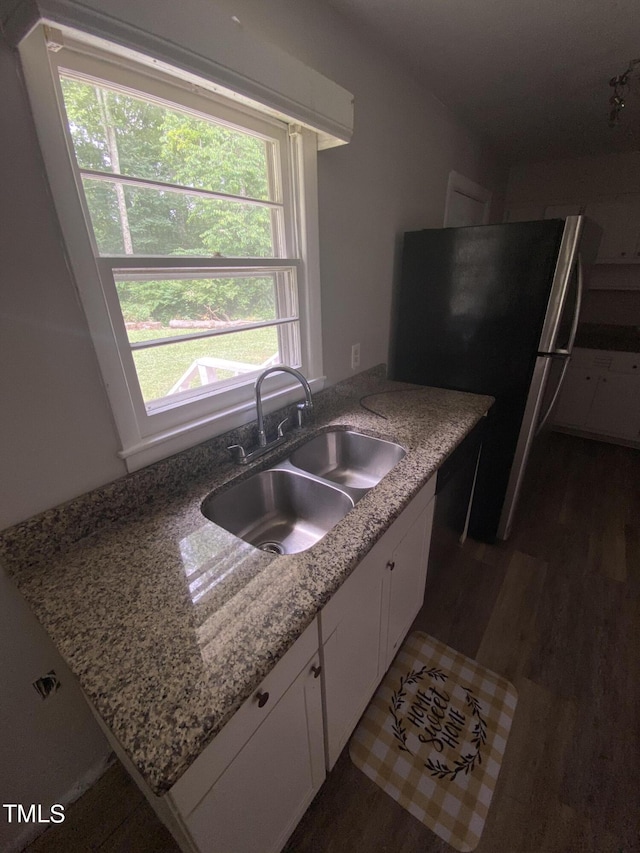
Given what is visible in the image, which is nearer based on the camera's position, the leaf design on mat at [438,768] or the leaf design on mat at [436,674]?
the leaf design on mat at [438,768]

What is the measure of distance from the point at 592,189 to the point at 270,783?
14.3ft

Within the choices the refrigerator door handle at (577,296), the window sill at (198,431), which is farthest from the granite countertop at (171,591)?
the refrigerator door handle at (577,296)

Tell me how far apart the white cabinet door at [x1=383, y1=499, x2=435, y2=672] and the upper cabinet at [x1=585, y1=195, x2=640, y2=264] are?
10.2ft

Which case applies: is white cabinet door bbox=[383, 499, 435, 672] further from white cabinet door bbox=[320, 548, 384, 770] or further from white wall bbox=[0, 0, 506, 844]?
white wall bbox=[0, 0, 506, 844]

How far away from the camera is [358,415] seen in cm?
153

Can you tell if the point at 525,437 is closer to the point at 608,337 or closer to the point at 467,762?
the point at 467,762

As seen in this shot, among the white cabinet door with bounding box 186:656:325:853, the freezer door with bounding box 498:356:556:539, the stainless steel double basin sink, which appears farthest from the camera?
the freezer door with bounding box 498:356:556:539

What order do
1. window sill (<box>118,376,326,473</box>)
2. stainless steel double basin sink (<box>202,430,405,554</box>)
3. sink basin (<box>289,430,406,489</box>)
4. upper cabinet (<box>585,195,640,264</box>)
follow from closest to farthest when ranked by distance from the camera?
1. window sill (<box>118,376,326,473</box>)
2. stainless steel double basin sink (<box>202,430,405,554</box>)
3. sink basin (<box>289,430,406,489</box>)
4. upper cabinet (<box>585,195,640,264</box>)

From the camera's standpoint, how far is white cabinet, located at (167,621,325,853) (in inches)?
22.4

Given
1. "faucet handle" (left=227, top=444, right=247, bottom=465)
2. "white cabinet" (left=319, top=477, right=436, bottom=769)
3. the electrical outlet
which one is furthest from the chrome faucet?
the electrical outlet

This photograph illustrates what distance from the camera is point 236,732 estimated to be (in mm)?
597

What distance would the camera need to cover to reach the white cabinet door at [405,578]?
113 centimetres

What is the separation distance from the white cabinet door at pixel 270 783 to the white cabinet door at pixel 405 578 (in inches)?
15.3

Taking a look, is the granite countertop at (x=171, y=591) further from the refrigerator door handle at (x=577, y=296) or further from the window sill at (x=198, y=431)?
the refrigerator door handle at (x=577, y=296)
